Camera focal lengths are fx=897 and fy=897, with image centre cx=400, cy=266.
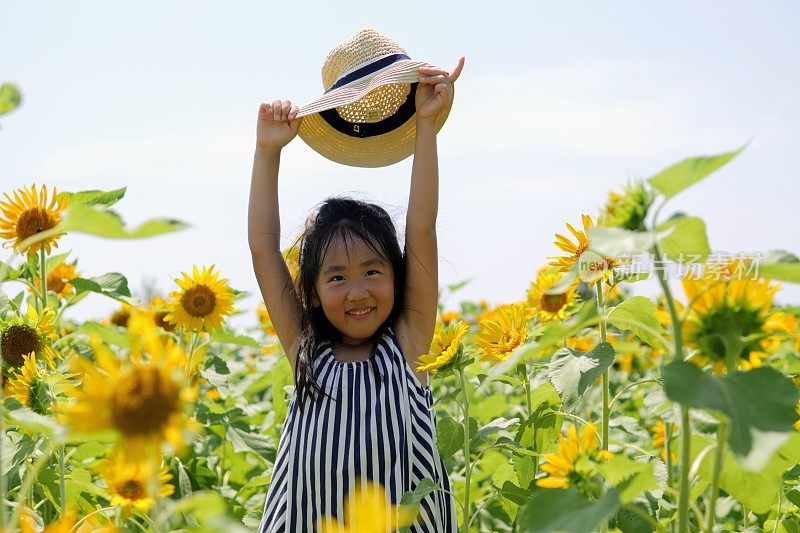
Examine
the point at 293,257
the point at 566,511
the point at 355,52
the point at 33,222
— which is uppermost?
the point at 355,52

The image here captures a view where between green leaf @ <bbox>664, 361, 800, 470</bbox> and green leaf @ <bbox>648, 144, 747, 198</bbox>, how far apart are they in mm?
180

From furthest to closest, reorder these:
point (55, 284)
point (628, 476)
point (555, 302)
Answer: point (55, 284) < point (555, 302) < point (628, 476)

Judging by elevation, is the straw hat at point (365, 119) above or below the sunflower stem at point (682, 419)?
above

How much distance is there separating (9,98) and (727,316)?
810mm

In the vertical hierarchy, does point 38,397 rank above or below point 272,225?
below

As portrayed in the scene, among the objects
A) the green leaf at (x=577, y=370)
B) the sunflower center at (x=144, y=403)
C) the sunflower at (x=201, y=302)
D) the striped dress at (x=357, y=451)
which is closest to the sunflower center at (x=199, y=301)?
the sunflower at (x=201, y=302)

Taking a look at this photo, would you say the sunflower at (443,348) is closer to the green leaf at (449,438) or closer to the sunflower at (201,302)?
the green leaf at (449,438)

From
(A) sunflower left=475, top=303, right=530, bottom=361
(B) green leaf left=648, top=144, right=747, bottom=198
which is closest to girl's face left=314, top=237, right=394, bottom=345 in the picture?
(A) sunflower left=475, top=303, right=530, bottom=361

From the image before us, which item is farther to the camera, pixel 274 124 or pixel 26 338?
pixel 274 124

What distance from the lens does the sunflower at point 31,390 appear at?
168cm

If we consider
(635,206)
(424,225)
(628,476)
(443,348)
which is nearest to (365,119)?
(424,225)

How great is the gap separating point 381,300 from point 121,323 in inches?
67.2

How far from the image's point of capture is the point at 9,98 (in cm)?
98

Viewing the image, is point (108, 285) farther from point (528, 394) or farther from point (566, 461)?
point (566, 461)
